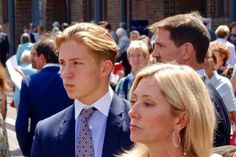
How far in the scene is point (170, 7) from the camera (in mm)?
21797

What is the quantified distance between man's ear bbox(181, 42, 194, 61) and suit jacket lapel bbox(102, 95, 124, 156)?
0.74 metres

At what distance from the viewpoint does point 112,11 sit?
24.3m

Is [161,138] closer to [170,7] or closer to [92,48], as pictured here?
[92,48]

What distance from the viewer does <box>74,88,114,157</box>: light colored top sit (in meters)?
3.75

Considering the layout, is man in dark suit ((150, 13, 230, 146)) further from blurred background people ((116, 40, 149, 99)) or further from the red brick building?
the red brick building

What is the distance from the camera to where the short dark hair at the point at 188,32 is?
444 centimetres

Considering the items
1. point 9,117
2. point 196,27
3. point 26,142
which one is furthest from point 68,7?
point 196,27

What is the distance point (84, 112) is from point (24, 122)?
2.62 metres

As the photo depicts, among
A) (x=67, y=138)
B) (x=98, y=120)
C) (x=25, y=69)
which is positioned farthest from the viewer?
(x=25, y=69)

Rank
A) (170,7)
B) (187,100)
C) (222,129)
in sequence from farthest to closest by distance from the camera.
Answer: (170,7) < (222,129) < (187,100)

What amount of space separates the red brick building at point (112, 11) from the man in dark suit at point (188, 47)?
1236cm

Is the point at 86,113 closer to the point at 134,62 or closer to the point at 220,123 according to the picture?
the point at 220,123

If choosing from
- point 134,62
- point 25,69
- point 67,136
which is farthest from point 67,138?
point 25,69

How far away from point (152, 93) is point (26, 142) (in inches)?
154
